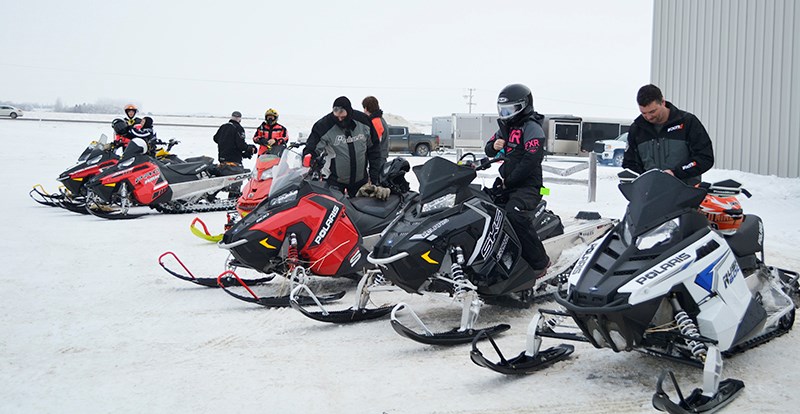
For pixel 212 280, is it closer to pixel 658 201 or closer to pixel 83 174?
pixel 658 201

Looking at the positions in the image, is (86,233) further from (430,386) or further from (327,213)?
(430,386)

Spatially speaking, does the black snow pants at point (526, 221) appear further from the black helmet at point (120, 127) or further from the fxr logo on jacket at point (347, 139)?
the black helmet at point (120, 127)

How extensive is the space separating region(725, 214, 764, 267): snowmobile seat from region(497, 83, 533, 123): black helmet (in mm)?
1641

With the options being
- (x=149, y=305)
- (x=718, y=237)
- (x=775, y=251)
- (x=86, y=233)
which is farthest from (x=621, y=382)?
(x=86, y=233)

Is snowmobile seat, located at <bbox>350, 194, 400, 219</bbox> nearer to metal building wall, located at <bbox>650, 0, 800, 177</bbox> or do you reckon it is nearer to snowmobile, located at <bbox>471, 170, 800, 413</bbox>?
snowmobile, located at <bbox>471, 170, 800, 413</bbox>

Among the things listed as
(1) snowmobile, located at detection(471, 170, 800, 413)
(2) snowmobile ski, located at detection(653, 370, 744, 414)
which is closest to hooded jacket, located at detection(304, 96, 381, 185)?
(1) snowmobile, located at detection(471, 170, 800, 413)

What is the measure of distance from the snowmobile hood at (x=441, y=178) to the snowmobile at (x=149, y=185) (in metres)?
8.11

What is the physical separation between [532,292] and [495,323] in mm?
562

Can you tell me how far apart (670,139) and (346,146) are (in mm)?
3414

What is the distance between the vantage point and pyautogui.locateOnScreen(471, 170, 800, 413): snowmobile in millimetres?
3578

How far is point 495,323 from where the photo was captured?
531cm

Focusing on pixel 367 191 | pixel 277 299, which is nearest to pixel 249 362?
pixel 277 299

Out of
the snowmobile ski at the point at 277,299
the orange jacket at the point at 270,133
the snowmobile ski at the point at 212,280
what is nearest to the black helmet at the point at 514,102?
the snowmobile ski at the point at 277,299

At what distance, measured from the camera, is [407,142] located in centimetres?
3416
